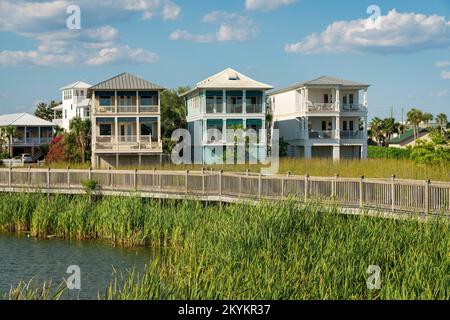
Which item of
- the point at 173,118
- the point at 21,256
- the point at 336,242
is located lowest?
the point at 21,256

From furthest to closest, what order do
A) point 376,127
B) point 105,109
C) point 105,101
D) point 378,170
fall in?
point 376,127, point 105,101, point 105,109, point 378,170

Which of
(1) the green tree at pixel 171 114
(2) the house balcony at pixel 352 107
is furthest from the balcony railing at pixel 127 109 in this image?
(2) the house balcony at pixel 352 107

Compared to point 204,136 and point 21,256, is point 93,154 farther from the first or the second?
point 21,256

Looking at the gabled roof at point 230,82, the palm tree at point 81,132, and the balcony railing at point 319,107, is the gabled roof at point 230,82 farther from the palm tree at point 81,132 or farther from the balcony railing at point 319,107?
the palm tree at point 81,132

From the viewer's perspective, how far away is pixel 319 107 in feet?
171

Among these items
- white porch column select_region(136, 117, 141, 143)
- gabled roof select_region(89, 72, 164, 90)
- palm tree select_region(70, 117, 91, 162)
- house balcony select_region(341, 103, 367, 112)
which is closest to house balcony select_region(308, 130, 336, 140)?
house balcony select_region(341, 103, 367, 112)

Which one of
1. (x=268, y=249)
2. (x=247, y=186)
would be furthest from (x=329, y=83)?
(x=268, y=249)

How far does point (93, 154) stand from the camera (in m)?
47.2

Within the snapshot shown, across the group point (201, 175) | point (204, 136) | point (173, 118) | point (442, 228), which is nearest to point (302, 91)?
point (204, 136)

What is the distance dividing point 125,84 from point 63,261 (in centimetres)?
3016

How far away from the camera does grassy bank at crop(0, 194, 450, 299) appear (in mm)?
10695

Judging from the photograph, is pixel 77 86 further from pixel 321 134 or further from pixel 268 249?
pixel 268 249

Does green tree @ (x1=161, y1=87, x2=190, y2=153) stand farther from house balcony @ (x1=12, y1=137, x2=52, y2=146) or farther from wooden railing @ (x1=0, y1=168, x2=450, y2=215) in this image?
wooden railing @ (x1=0, y1=168, x2=450, y2=215)

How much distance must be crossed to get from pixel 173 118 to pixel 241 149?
13904 millimetres
